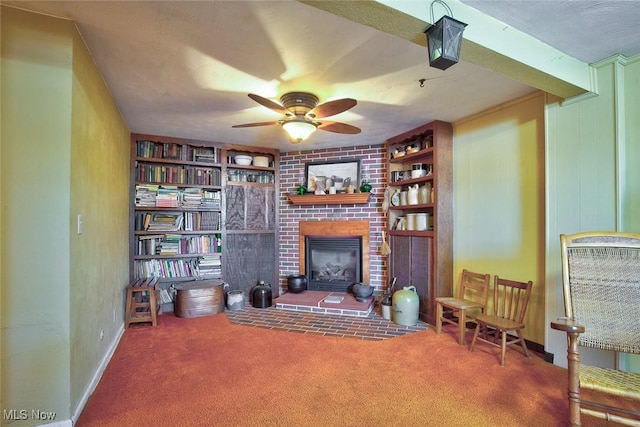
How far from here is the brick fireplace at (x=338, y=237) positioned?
4.22m

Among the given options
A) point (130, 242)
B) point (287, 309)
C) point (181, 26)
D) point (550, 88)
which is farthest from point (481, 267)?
point (130, 242)

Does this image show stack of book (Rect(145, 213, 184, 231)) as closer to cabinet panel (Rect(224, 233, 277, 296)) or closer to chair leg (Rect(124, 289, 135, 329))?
cabinet panel (Rect(224, 233, 277, 296))

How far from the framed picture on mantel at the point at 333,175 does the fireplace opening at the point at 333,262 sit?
0.73 metres

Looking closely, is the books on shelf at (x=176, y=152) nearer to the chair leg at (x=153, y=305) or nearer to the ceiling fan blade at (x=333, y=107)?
the chair leg at (x=153, y=305)

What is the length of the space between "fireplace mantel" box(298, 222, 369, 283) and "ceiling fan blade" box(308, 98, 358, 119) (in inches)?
83.0

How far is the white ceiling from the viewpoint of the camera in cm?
161

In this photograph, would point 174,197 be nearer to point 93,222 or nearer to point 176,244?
point 176,244

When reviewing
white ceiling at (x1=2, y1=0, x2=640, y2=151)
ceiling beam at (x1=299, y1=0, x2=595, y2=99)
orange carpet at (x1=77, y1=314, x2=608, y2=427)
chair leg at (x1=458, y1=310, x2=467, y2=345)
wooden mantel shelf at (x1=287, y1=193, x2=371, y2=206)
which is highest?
white ceiling at (x1=2, y1=0, x2=640, y2=151)

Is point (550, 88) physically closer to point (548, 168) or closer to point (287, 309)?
point (548, 168)

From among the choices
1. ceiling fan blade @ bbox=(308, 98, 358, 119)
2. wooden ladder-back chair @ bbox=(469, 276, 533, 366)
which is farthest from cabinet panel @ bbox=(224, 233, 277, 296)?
wooden ladder-back chair @ bbox=(469, 276, 533, 366)

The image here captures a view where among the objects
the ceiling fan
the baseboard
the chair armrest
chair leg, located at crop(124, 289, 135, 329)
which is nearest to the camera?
the chair armrest

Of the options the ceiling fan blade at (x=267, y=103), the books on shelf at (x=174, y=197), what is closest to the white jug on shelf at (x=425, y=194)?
the ceiling fan blade at (x=267, y=103)

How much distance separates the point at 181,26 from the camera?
5.63ft

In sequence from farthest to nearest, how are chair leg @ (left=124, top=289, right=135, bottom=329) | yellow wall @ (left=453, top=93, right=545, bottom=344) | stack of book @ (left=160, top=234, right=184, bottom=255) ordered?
stack of book @ (left=160, top=234, right=184, bottom=255) → chair leg @ (left=124, top=289, right=135, bottom=329) → yellow wall @ (left=453, top=93, right=545, bottom=344)
